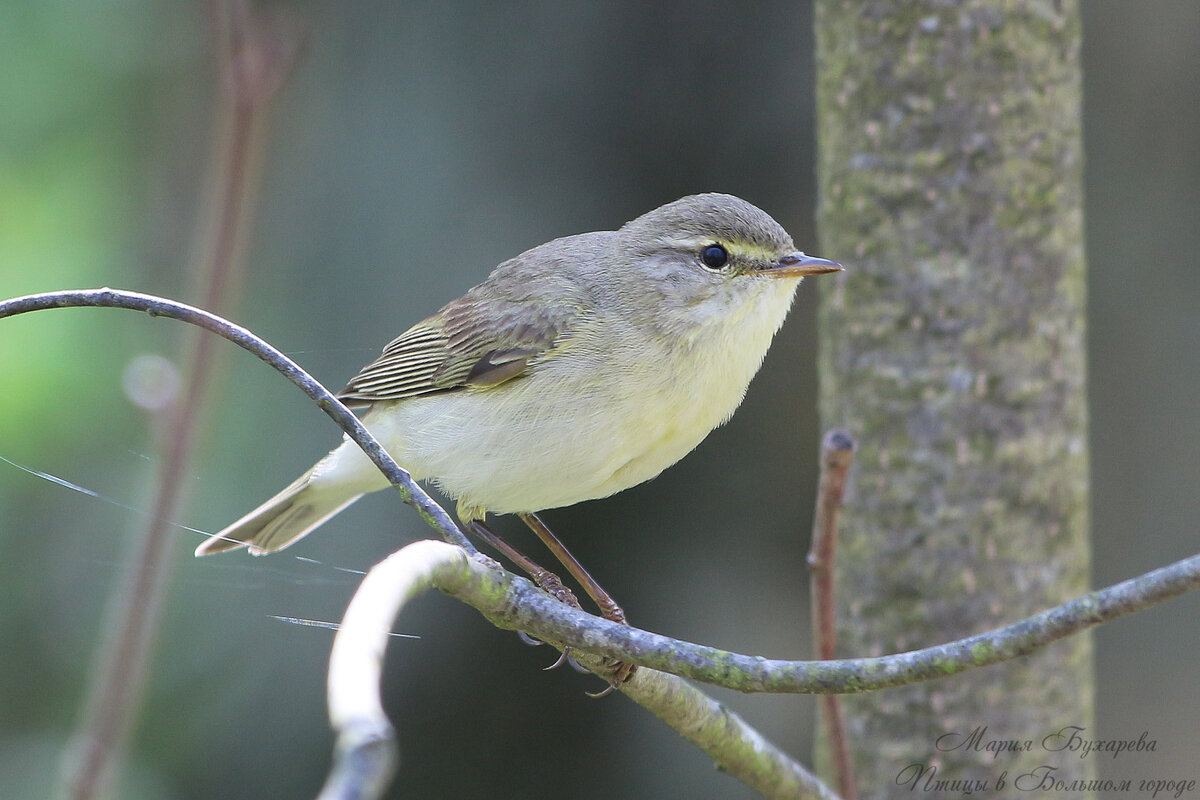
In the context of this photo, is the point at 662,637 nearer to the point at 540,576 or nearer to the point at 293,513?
the point at 540,576

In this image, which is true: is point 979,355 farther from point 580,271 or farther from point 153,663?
point 153,663

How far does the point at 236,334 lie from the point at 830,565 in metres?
1.42

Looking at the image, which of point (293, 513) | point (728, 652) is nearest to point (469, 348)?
point (293, 513)

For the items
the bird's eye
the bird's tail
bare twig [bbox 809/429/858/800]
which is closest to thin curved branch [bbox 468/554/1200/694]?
bare twig [bbox 809/429/858/800]

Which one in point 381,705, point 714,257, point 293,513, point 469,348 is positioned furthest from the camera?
point 293,513

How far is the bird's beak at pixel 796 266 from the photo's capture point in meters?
2.74

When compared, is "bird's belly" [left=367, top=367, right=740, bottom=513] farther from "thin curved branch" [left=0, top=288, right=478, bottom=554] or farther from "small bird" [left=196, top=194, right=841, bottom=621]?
"thin curved branch" [left=0, top=288, right=478, bottom=554]

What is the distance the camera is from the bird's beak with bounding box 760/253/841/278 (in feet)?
9.00

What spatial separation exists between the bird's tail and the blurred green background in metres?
0.54

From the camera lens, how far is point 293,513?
341cm

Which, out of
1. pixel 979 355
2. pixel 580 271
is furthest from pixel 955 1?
pixel 580 271

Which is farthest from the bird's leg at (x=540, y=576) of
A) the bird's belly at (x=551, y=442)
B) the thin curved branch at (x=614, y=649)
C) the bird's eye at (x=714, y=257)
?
the bird's eye at (x=714, y=257)

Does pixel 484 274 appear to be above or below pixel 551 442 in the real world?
above

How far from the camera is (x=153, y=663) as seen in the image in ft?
13.0
